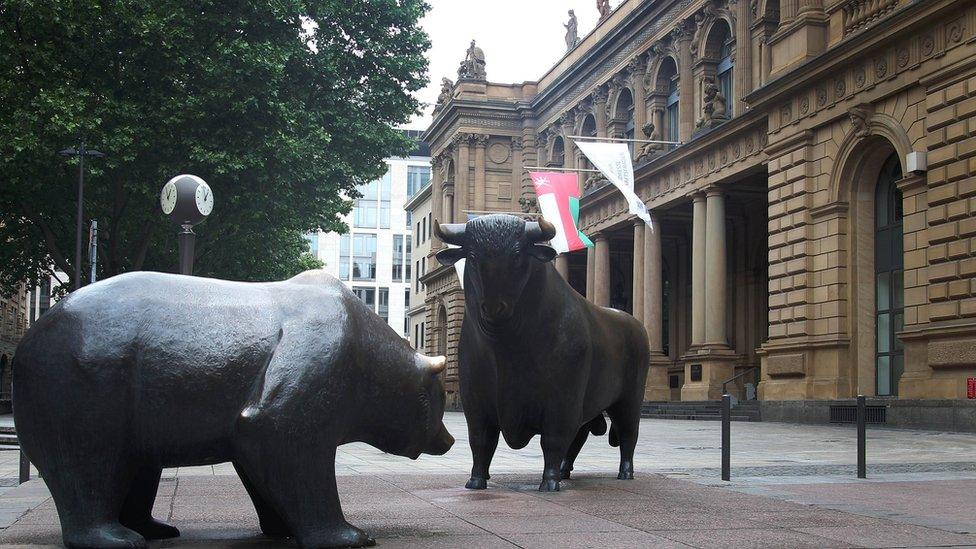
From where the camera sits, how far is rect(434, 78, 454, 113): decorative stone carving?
73.4 m

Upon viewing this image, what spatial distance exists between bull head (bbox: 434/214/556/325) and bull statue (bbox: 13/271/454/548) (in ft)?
8.20

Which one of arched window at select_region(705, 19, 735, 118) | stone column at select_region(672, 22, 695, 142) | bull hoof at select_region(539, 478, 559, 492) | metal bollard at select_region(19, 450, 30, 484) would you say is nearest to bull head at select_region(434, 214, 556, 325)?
bull hoof at select_region(539, 478, 559, 492)

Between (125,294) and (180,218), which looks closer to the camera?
(125,294)

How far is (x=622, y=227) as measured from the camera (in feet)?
155

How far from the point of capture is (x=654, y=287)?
42469mm

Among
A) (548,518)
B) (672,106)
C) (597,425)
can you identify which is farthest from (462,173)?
(548,518)

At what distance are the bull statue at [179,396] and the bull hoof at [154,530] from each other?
0.33 m

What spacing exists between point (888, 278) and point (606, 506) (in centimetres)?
2116

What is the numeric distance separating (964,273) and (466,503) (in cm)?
1764

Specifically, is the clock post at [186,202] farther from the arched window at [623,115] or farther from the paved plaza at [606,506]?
the arched window at [623,115]

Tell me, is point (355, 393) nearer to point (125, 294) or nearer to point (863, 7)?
point (125, 294)

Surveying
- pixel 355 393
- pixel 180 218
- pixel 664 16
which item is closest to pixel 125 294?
pixel 355 393

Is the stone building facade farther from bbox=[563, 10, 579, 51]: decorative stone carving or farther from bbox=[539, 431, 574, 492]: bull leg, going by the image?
bbox=[539, 431, 574, 492]: bull leg

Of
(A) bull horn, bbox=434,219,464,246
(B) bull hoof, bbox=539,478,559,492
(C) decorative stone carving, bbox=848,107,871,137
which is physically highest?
(C) decorative stone carving, bbox=848,107,871,137
